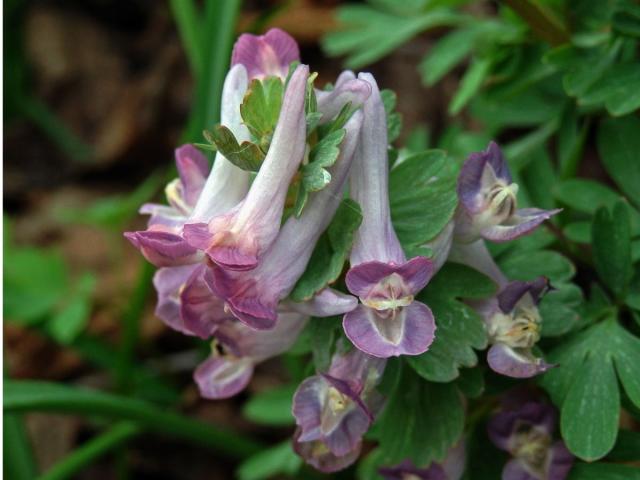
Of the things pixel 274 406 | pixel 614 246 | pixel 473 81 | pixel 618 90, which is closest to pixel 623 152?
pixel 618 90

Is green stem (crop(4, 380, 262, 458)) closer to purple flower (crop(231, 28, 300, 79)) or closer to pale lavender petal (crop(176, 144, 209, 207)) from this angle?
pale lavender petal (crop(176, 144, 209, 207))

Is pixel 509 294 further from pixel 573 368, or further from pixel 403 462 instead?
pixel 403 462

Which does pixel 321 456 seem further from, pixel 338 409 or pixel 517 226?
pixel 517 226

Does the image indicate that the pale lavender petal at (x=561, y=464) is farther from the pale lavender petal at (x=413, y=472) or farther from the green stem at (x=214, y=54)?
the green stem at (x=214, y=54)

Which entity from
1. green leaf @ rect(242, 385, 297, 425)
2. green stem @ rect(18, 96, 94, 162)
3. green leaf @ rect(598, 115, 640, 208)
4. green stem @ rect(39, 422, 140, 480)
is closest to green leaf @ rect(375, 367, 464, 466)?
green leaf @ rect(598, 115, 640, 208)

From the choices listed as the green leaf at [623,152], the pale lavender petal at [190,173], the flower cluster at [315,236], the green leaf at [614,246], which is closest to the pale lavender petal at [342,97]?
the flower cluster at [315,236]

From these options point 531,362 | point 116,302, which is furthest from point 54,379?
point 531,362

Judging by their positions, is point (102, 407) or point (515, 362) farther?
point (102, 407)
